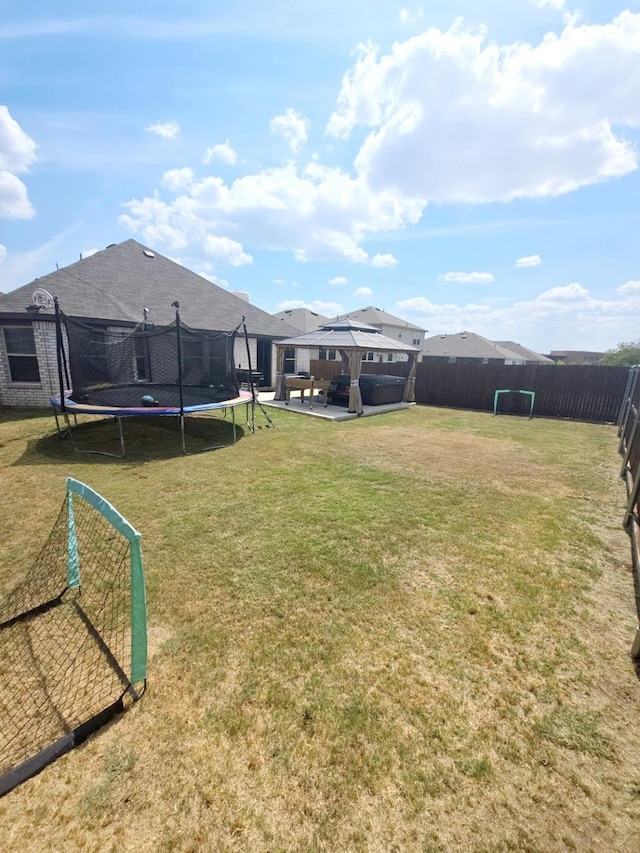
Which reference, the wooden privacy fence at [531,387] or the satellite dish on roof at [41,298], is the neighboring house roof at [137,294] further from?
the wooden privacy fence at [531,387]

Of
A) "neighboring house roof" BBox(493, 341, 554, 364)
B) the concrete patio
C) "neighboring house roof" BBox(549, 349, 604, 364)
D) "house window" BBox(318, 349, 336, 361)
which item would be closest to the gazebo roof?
the concrete patio

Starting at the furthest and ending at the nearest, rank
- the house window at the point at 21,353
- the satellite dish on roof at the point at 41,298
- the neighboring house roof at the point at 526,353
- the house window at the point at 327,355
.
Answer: the neighboring house roof at the point at 526,353 → the house window at the point at 327,355 → the house window at the point at 21,353 → the satellite dish on roof at the point at 41,298

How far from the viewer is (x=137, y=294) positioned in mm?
11836

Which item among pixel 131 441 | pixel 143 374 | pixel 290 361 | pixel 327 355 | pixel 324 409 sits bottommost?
pixel 131 441

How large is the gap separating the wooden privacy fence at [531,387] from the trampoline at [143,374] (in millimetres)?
8220

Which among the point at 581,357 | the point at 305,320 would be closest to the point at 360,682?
the point at 305,320

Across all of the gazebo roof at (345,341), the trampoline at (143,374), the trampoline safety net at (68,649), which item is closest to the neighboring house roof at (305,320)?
the gazebo roof at (345,341)

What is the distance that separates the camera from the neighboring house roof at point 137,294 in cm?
955

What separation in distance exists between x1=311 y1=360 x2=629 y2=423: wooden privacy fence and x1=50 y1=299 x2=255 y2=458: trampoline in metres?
8.22

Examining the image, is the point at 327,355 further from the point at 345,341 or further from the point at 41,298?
the point at 41,298

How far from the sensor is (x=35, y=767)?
1541mm

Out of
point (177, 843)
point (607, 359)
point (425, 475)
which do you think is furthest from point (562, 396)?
point (607, 359)

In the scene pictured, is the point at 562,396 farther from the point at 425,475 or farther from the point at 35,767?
the point at 35,767

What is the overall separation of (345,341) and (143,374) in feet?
18.6
